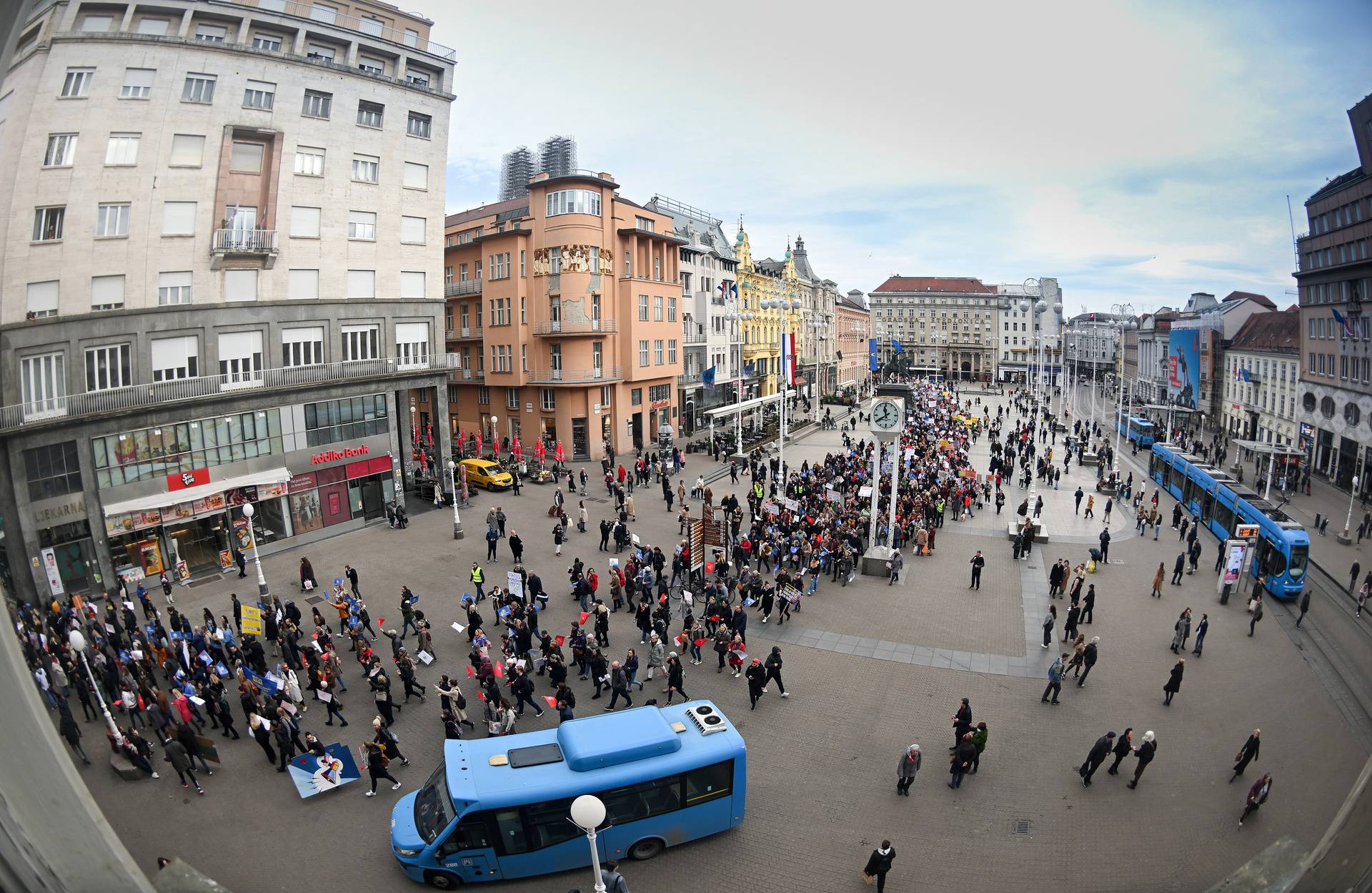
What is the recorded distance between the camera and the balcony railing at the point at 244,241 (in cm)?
2316

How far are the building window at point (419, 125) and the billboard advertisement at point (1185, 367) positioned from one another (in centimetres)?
6916

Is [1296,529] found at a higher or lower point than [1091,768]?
higher

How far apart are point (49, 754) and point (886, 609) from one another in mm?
19590

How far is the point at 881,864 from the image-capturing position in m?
9.79

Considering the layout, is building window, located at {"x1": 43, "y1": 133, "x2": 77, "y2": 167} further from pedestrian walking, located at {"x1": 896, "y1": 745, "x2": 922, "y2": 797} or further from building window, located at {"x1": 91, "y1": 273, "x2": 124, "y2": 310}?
pedestrian walking, located at {"x1": 896, "y1": 745, "x2": 922, "y2": 797}

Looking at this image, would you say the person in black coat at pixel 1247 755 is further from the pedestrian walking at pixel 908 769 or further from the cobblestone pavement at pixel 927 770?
the pedestrian walking at pixel 908 769

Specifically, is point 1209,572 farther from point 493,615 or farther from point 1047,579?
point 493,615

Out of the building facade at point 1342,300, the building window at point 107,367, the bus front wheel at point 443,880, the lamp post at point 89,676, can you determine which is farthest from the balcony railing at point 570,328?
the building facade at point 1342,300

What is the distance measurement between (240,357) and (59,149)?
31.6 ft

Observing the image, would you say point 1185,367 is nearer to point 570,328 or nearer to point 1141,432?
point 1141,432

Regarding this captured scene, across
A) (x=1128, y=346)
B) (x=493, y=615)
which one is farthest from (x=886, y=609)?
(x=1128, y=346)

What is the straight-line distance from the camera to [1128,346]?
10375 cm

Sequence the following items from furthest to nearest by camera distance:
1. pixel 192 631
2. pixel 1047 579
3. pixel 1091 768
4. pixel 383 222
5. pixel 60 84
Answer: pixel 383 222 → pixel 1047 579 → pixel 192 631 → pixel 60 84 → pixel 1091 768

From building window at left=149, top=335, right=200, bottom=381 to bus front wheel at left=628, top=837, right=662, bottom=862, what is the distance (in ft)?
72.5
